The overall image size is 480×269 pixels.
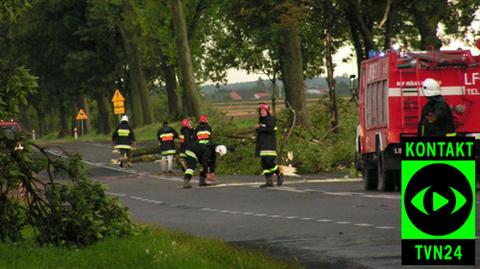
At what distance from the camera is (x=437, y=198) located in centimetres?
595

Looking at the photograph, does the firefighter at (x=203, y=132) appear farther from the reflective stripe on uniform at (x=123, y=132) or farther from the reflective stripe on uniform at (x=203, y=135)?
the reflective stripe on uniform at (x=123, y=132)

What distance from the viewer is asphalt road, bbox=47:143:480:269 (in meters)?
13.1

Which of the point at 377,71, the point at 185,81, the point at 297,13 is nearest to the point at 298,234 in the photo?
the point at 377,71

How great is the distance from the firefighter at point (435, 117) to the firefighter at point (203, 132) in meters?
11.3

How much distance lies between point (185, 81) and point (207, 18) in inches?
781

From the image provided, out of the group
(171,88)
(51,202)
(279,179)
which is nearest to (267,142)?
(279,179)

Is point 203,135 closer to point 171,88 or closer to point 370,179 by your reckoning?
point 370,179

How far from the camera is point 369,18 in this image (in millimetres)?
43094

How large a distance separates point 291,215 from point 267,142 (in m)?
8.18

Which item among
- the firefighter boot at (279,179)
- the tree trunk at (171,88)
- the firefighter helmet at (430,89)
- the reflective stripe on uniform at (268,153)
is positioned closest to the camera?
the firefighter helmet at (430,89)

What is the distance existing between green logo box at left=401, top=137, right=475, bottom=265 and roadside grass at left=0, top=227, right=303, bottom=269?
201 inches

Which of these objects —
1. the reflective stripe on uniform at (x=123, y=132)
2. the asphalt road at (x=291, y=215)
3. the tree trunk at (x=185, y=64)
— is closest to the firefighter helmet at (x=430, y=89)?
the asphalt road at (x=291, y=215)

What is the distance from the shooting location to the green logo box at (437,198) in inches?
231

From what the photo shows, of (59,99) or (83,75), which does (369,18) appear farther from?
(59,99)
